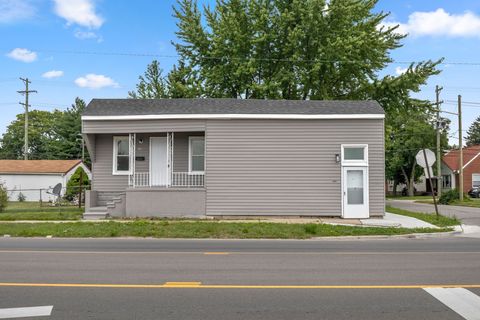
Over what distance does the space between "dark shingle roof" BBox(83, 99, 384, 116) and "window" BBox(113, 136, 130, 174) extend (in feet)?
5.48

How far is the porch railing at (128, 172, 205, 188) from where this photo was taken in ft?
68.1

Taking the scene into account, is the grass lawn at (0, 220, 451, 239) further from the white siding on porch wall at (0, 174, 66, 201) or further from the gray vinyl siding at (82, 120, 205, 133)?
the white siding on porch wall at (0, 174, 66, 201)

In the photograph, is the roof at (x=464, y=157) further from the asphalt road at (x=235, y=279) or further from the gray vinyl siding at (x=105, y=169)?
the asphalt road at (x=235, y=279)

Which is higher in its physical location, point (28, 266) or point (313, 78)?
point (313, 78)

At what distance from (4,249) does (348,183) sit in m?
12.7

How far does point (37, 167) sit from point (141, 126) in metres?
26.3

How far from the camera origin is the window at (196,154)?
2111 cm

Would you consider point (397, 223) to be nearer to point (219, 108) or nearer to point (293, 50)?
point (219, 108)

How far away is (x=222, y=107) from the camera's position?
20.2 meters

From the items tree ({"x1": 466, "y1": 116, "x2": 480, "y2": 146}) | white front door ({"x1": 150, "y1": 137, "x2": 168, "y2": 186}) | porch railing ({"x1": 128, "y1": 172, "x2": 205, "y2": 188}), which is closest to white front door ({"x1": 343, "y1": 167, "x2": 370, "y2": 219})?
porch railing ({"x1": 128, "y1": 172, "x2": 205, "y2": 188})

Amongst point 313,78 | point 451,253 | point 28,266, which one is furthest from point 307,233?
point 313,78

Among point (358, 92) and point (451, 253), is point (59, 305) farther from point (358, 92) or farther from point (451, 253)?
point (358, 92)

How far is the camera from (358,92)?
32844 mm

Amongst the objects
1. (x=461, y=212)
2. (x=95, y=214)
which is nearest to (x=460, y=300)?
(x=95, y=214)
